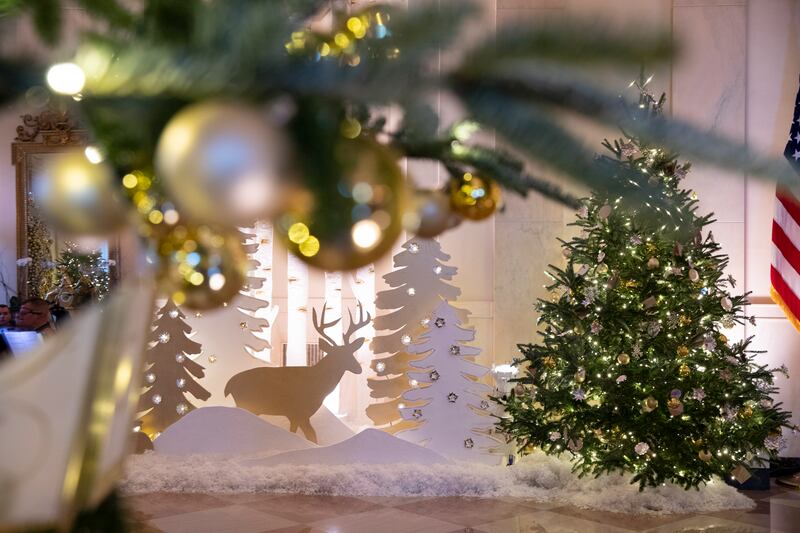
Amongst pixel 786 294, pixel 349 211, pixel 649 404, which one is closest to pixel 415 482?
pixel 649 404

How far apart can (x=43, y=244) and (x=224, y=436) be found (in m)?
3.17

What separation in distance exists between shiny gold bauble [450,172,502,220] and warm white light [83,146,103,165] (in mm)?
359

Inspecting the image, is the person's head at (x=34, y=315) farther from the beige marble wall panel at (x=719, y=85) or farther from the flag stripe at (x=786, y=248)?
the flag stripe at (x=786, y=248)

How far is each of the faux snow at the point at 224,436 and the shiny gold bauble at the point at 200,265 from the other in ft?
15.5

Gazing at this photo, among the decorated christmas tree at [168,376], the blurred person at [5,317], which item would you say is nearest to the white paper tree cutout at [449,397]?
the decorated christmas tree at [168,376]

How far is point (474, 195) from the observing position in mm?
800

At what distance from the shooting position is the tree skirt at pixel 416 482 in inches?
179

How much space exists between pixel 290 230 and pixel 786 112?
6.64 meters

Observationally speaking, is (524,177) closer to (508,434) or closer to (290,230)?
(290,230)

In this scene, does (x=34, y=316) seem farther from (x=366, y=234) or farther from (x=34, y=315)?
(x=366, y=234)

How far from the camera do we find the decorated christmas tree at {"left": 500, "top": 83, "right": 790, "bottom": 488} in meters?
4.49

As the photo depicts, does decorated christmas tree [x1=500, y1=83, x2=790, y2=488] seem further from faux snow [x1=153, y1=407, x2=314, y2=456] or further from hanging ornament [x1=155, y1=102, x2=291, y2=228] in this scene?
hanging ornament [x1=155, y1=102, x2=291, y2=228]

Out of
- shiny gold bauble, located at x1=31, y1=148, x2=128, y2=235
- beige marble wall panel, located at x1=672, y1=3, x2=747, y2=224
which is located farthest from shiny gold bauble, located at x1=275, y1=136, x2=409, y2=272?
beige marble wall panel, located at x1=672, y1=3, x2=747, y2=224

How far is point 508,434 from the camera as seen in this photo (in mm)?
5156
